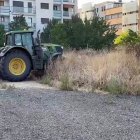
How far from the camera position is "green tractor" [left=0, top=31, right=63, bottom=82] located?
18359 mm

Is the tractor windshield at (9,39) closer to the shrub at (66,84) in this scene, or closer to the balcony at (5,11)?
the shrub at (66,84)

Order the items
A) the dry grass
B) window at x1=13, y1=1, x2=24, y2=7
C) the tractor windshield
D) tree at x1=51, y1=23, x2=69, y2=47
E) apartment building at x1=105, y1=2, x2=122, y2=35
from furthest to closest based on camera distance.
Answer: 1. apartment building at x1=105, y1=2, x2=122, y2=35
2. window at x1=13, y1=1, x2=24, y2=7
3. tree at x1=51, y1=23, x2=69, y2=47
4. the tractor windshield
5. the dry grass

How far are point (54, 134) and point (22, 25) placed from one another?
171ft

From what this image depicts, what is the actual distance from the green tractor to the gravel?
17.6ft

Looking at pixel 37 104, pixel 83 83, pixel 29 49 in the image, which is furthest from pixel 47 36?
pixel 37 104

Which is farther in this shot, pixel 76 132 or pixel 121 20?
pixel 121 20

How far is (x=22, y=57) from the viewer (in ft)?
60.8

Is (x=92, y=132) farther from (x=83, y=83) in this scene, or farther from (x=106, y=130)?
(x=83, y=83)

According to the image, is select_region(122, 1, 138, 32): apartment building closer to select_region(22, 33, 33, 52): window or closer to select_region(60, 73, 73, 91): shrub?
select_region(22, 33, 33, 52): window

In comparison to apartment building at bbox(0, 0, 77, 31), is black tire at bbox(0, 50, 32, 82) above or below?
below

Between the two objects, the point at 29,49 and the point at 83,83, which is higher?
Answer: the point at 29,49

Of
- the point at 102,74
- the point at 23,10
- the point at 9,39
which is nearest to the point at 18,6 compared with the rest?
the point at 23,10

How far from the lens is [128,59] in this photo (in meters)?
15.8

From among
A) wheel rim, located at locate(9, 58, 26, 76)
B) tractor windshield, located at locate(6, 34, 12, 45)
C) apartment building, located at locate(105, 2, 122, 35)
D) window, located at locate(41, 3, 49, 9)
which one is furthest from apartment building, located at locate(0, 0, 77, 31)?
wheel rim, located at locate(9, 58, 26, 76)
